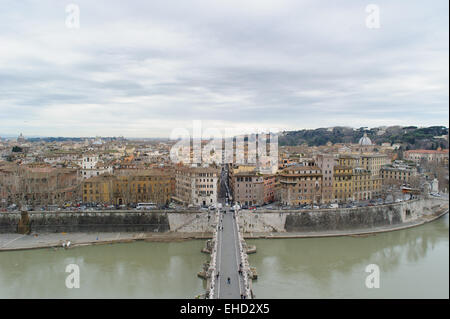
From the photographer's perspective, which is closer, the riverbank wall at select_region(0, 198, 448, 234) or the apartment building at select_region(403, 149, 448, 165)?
the riverbank wall at select_region(0, 198, 448, 234)

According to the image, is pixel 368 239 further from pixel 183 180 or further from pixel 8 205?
pixel 8 205

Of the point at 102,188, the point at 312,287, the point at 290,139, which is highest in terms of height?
the point at 290,139

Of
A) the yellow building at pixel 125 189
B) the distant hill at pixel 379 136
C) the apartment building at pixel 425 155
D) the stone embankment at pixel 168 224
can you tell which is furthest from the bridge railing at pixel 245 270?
the distant hill at pixel 379 136

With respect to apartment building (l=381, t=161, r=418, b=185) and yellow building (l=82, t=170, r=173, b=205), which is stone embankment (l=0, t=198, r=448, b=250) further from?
apartment building (l=381, t=161, r=418, b=185)

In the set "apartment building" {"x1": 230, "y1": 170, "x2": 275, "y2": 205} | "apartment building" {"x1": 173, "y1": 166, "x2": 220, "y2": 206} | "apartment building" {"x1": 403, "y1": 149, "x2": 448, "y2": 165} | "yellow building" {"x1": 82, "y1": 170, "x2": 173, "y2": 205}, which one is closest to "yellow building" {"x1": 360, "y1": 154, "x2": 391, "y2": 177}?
"apartment building" {"x1": 403, "y1": 149, "x2": 448, "y2": 165}

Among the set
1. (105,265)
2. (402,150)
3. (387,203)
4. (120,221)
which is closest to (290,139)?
(402,150)

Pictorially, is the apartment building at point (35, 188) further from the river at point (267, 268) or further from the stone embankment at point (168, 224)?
the river at point (267, 268)
